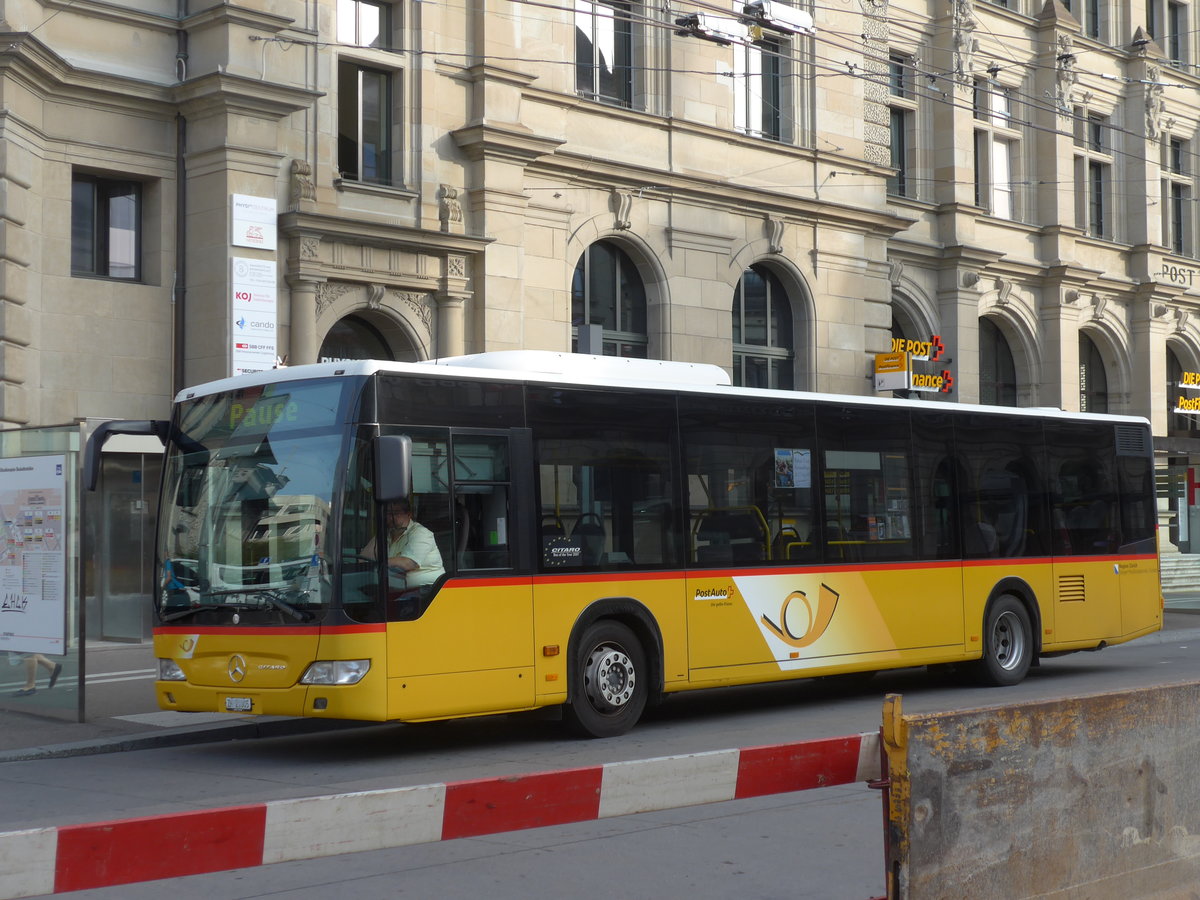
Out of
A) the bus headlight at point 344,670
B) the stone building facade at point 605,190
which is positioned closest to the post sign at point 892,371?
the stone building facade at point 605,190

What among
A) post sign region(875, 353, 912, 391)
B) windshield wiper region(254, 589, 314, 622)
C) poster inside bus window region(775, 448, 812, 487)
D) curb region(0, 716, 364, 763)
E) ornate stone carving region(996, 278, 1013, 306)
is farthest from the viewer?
ornate stone carving region(996, 278, 1013, 306)

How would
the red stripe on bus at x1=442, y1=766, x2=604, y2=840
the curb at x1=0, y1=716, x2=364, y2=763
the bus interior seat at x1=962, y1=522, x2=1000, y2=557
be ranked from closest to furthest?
the red stripe on bus at x1=442, y1=766, x2=604, y2=840, the curb at x1=0, y1=716, x2=364, y2=763, the bus interior seat at x1=962, y1=522, x2=1000, y2=557

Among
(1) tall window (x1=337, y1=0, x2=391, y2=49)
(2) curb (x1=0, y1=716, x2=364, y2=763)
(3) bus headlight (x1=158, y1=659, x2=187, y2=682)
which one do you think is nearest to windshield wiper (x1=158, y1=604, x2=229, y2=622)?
(3) bus headlight (x1=158, y1=659, x2=187, y2=682)

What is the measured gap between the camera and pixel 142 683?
15.5 metres

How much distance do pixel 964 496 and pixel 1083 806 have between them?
1003 cm

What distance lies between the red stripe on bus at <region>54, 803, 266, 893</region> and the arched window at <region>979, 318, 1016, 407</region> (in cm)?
3260

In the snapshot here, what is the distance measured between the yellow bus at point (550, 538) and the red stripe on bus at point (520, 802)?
5.84 metres

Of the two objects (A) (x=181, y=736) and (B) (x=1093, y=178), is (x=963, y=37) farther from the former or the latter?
(A) (x=181, y=736)

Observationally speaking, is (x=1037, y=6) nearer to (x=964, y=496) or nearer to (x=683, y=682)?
(x=964, y=496)

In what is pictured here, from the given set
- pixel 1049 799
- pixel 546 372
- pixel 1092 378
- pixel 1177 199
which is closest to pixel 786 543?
pixel 546 372

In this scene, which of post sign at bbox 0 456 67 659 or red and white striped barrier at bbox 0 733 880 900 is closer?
red and white striped barrier at bbox 0 733 880 900

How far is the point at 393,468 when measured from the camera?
1001cm

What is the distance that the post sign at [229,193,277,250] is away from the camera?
65.1 feet

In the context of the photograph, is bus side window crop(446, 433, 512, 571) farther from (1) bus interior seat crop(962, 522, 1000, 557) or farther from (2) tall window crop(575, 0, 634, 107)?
(2) tall window crop(575, 0, 634, 107)
